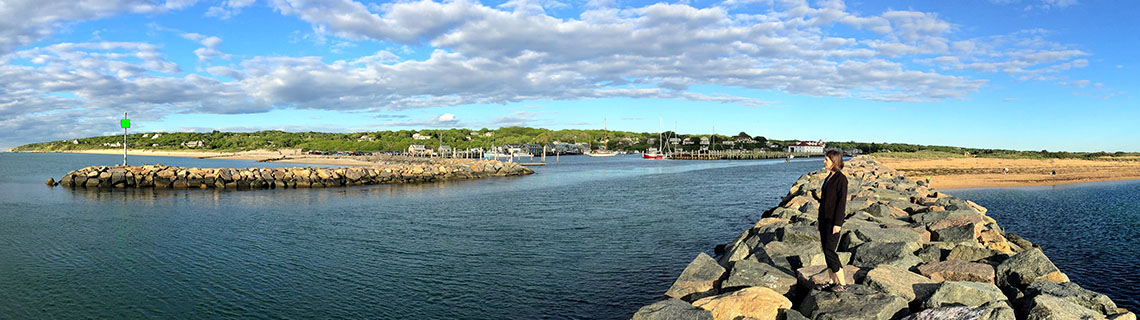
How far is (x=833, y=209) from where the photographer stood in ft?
24.7

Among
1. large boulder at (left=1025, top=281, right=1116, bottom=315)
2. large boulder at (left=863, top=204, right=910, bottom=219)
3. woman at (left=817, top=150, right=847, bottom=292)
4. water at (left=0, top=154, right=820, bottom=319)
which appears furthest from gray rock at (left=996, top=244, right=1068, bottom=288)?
large boulder at (left=863, top=204, right=910, bottom=219)

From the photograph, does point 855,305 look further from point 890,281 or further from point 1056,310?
point 1056,310

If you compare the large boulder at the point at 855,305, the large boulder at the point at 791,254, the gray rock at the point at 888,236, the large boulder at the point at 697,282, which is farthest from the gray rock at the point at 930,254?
the large boulder at the point at 697,282

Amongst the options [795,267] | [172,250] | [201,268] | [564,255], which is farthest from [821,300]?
[172,250]

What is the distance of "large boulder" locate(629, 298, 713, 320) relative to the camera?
7.09 meters

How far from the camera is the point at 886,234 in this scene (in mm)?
11281

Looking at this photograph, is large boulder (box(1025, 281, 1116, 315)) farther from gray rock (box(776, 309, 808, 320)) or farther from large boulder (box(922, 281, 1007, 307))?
gray rock (box(776, 309, 808, 320))

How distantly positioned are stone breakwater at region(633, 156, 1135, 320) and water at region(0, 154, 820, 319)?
2.04m

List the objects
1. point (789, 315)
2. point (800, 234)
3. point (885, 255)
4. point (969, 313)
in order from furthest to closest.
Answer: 1. point (800, 234)
2. point (885, 255)
3. point (789, 315)
4. point (969, 313)

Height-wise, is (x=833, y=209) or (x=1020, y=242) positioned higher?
(x=833, y=209)

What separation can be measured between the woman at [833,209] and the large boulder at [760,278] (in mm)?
954

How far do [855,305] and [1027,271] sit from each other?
3.21m

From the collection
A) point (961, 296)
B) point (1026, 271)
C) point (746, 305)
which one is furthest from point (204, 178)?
point (1026, 271)

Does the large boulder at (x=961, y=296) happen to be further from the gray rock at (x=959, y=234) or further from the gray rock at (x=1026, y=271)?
the gray rock at (x=959, y=234)
